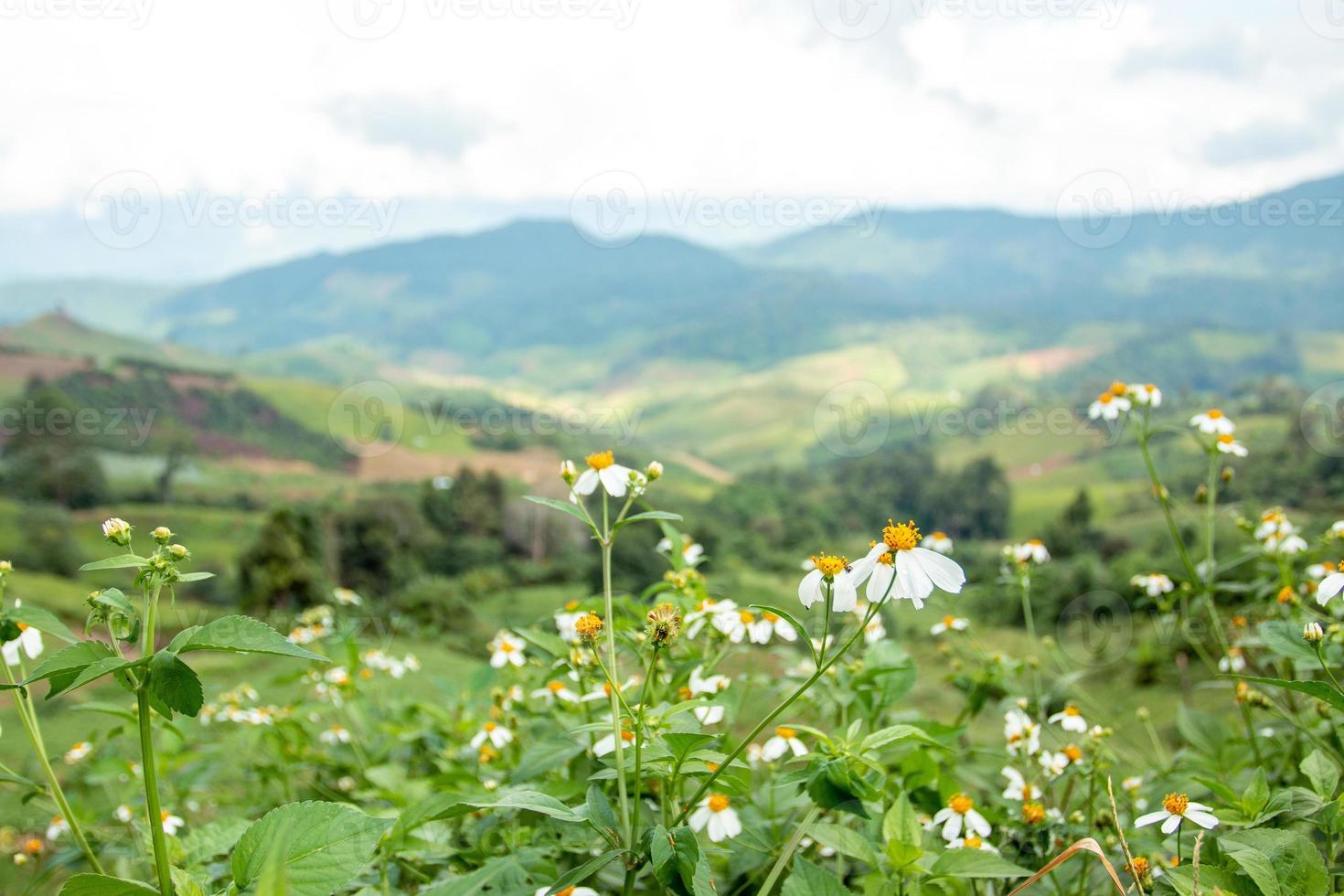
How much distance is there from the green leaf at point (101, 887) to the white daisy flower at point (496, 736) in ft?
4.47

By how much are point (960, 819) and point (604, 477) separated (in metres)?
1.29

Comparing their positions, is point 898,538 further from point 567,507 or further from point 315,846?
point 315,846

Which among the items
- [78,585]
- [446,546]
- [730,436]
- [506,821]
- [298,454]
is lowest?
[730,436]

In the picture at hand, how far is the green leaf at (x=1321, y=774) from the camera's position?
1.73 m

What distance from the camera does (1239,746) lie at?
2.81 m

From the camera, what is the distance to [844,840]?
5.76 ft

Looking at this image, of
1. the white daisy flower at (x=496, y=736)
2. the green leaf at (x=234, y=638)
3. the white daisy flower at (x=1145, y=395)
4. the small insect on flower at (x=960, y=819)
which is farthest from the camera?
the white daisy flower at (x=1145, y=395)

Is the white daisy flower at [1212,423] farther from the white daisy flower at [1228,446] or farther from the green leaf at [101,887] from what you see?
the green leaf at [101,887]

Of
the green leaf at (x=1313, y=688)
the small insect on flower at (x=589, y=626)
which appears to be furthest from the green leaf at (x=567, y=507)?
the green leaf at (x=1313, y=688)

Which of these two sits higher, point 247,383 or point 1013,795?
point 1013,795

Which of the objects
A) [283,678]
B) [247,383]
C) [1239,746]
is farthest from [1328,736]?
[247,383]

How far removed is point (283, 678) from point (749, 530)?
35820 mm

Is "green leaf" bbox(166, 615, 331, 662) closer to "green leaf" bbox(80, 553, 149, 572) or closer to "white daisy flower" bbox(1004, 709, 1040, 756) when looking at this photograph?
"green leaf" bbox(80, 553, 149, 572)

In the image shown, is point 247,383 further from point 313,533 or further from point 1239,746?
point 1239,746
